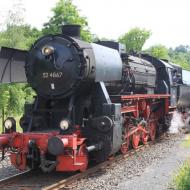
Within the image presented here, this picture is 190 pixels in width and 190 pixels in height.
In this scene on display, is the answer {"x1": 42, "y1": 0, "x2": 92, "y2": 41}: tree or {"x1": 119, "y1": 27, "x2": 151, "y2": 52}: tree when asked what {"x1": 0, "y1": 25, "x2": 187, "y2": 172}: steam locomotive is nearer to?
{"x1": 42, "y1": 0, "x2": 92, "y2": 41}: tree

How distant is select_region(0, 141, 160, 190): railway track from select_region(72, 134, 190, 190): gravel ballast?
208 mm

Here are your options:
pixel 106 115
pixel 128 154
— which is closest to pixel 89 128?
pixel 106 115

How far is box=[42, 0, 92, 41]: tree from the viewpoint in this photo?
1491 inches

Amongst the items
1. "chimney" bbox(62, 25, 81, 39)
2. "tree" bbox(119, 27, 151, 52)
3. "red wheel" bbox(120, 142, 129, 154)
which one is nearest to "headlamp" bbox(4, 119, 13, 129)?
"chimney" bbox(62, 25, 81, 39)

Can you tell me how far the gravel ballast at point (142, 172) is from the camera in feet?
29.4

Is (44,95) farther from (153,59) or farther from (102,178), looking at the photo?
(153,59)

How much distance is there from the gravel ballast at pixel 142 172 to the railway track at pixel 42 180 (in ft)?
0.68

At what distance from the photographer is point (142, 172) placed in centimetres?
1024

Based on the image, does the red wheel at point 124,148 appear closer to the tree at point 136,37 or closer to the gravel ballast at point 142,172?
the gravel ballast at point 142,172

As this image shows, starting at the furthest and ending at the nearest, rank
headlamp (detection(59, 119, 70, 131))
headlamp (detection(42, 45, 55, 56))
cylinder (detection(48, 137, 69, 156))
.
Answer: headlamp (detection(42, 45, 55, 56))
headlamp (detection(59, 119, 70, 131))
cylinder (detection(48, 137, 69, 156))

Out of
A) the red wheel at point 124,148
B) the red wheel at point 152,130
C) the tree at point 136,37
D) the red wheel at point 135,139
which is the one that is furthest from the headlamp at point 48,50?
the tree at point 136,37

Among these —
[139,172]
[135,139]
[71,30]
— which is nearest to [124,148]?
[135,139]

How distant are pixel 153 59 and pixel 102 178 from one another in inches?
342

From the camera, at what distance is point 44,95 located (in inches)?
421
